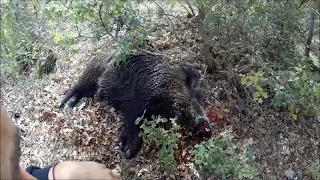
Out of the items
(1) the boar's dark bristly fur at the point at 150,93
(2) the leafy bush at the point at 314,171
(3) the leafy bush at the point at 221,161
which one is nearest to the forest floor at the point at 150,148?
(2) the leafy bush at the point at 314,171

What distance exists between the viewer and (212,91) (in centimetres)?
391

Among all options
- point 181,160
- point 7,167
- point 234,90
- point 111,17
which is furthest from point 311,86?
point 7,167

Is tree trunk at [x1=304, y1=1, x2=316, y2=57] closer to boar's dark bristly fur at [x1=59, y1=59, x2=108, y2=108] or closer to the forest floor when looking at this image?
the forest floor

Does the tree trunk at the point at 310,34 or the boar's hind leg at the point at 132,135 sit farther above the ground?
the tree trunk at the point at 310,34

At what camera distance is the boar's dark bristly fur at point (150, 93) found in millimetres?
3443

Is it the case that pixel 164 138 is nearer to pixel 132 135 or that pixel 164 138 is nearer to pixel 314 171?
pixel 132 135

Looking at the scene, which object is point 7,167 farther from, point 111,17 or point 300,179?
point 300,179

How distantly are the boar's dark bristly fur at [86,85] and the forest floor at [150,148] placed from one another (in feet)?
0.32

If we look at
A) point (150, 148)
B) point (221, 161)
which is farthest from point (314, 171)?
point (150, 148)

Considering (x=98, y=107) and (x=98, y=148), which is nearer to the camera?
(x=98, y=148)

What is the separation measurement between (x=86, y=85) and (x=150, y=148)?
108 centimetres

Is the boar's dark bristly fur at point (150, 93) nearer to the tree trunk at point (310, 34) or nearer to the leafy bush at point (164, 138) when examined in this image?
the leafy bush at point (164, 138)

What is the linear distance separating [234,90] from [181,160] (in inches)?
35.4

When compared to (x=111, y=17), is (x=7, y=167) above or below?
below
